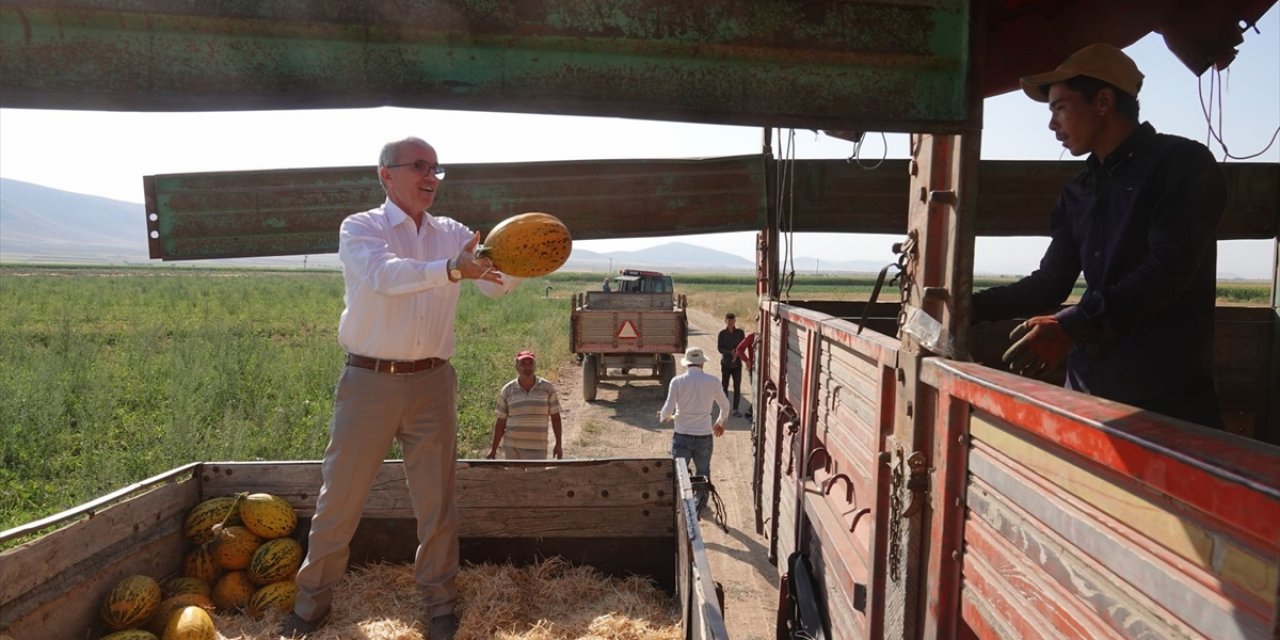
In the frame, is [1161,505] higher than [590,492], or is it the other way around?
[1161,505]

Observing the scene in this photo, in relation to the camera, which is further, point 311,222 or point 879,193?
point 879,193

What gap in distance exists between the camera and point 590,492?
12.3 ft

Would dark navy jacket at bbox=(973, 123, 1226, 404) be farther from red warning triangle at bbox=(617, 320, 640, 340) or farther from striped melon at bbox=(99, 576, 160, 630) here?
red warning triangle at bbox=(617, 320, 640, 340)

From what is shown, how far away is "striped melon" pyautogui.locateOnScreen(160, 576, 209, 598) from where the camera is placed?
3.29 meters

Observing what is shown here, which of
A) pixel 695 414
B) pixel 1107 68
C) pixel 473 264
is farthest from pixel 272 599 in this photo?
pixel 695 414

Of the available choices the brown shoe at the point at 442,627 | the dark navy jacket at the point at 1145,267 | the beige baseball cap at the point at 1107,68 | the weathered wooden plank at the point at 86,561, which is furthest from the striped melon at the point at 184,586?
the beige baseball cap at the point at 1107,68

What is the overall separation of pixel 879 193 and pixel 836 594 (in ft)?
11.6

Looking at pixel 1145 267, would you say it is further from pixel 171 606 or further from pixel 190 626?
pixel 171 606

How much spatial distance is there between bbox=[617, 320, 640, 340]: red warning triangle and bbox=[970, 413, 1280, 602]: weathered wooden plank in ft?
39.6

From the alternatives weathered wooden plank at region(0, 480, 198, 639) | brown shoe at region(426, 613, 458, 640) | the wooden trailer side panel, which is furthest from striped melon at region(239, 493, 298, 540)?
the wooden trailer side panel

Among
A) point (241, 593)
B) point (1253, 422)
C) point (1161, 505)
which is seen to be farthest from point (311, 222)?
point (1253, 422)

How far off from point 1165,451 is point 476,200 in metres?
4.09

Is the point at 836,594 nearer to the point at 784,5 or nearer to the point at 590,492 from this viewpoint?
the point at 590,492

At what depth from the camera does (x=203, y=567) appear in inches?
138
